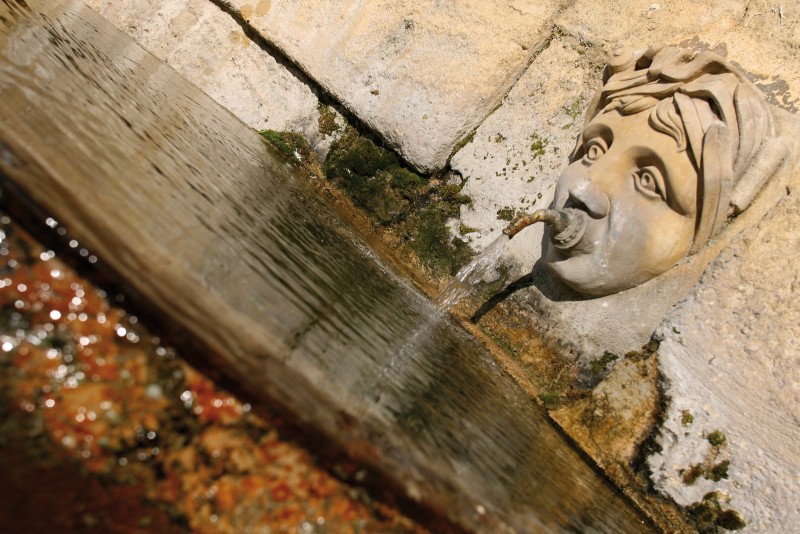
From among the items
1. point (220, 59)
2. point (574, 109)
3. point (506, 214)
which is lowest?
point (220, 59)

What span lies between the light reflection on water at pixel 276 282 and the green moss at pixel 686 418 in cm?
43

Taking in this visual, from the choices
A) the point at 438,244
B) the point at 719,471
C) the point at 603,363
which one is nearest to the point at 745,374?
the point at 719,471

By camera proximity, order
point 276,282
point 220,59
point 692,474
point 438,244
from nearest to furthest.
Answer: point 276,282
point 692,474
point 438,244
point 220,59

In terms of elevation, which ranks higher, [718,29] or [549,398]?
[718,29]

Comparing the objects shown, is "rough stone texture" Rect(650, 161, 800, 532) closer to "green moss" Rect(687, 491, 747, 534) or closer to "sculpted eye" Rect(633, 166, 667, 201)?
"green moss" Rect(687, 491, 747, 534)

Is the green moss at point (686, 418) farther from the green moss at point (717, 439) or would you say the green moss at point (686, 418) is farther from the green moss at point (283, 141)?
the green moss at point (283, 141)

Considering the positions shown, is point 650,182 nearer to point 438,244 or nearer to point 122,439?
point 438,244

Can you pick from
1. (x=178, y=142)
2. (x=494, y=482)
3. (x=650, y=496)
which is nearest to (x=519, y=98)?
(x=178, y=142)

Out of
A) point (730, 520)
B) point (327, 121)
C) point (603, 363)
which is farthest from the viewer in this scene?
point (327, 121)

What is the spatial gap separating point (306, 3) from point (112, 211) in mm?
3218

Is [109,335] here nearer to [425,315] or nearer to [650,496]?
[425,315]

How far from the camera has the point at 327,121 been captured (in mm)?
4121

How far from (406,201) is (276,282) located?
6.18 feet

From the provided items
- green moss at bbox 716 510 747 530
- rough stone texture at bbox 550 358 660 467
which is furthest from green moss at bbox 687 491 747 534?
rough stone texture at bbox 550 358 660 467
